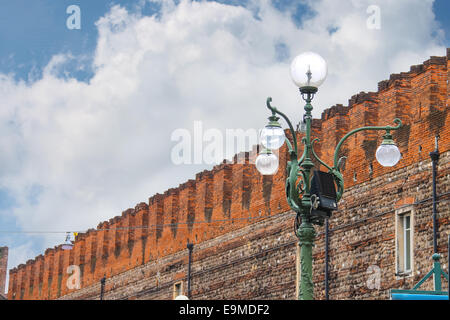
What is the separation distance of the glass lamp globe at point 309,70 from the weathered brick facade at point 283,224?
7.94 metres

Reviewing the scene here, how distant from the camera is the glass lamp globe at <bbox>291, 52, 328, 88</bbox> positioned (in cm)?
1302

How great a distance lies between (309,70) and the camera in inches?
514

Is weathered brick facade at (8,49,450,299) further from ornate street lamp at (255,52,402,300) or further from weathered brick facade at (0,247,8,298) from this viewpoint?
weathered brick facade at (0,247,8,298)

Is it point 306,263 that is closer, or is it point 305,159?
point 306,263

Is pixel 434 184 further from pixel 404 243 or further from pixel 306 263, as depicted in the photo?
pixel 306 263

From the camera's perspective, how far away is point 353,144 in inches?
939

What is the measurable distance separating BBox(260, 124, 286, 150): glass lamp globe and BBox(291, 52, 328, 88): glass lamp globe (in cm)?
68

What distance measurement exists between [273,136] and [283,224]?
13360 mm

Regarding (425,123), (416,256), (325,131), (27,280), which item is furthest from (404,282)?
(27,280)

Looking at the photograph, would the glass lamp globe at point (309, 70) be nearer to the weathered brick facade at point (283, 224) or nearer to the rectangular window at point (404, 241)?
the weathered brick facade at point (283, 224)

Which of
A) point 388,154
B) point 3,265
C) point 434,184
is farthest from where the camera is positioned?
point 3,265

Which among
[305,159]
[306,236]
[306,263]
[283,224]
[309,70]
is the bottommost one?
[306,263]

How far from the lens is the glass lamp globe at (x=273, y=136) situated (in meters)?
13.1

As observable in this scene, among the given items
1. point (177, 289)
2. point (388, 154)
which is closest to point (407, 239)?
point (388, 154)
